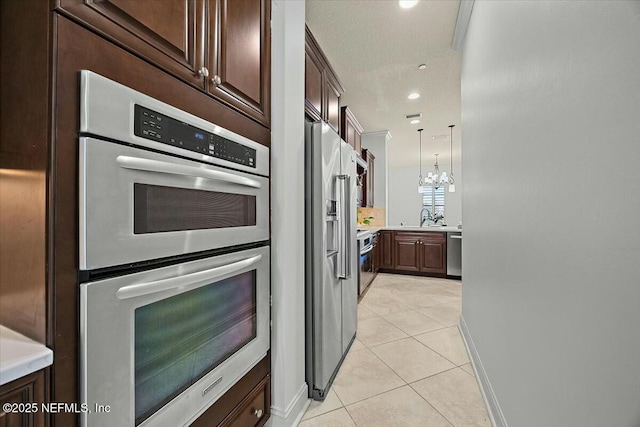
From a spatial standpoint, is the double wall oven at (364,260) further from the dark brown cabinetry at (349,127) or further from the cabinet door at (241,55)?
the cabinet door at (241,55)

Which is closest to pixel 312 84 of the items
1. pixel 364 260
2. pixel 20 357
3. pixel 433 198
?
pixel 364 260

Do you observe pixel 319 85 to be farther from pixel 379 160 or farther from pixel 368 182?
pixel 379 160

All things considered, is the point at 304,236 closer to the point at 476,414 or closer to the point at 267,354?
the point at 267,354

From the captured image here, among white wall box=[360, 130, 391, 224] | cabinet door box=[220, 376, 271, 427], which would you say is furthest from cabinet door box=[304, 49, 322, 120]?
white wall box=[360, 130, 391, 224]

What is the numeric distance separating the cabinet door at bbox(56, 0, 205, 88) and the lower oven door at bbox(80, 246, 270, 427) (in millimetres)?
635

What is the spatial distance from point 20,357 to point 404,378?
2154 millimetres

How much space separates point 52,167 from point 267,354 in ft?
3.90

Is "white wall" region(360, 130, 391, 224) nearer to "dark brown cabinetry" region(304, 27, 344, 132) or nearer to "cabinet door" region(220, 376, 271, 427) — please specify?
"dark brown cabinetry" region(304, 27, 344, 132)

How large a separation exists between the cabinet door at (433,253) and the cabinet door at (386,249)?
1.91ft

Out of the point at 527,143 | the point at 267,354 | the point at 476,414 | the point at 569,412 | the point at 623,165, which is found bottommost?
the point at 476,414

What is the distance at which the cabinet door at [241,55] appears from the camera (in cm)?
109

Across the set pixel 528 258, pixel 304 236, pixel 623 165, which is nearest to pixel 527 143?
pixel 528 258

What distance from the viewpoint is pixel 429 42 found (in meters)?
2.77

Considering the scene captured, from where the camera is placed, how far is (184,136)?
932mm
